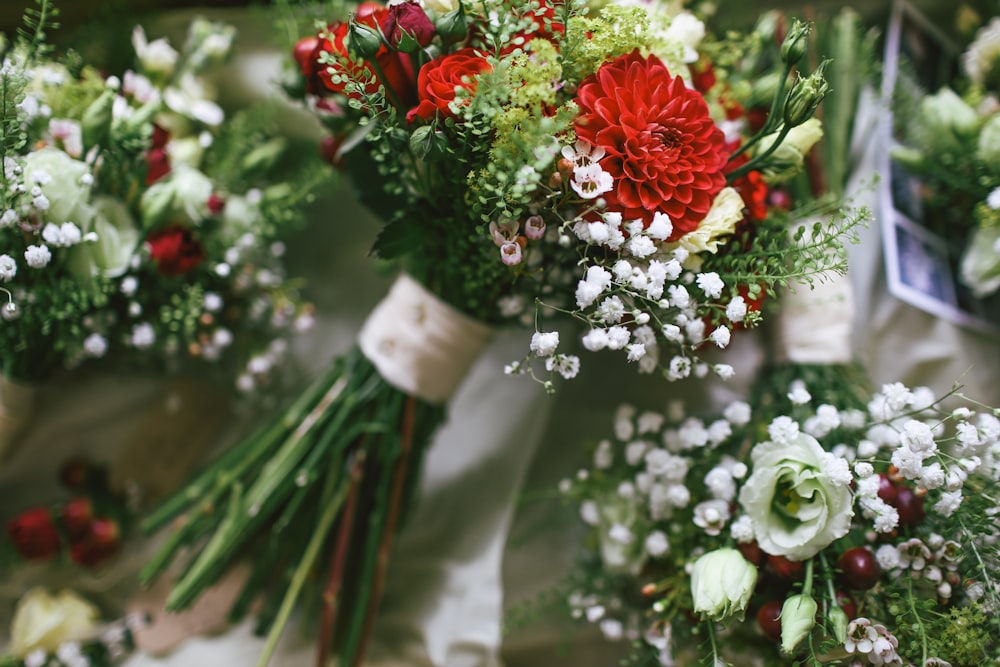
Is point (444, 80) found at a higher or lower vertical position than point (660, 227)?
higher

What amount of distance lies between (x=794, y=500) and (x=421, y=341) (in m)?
0.44

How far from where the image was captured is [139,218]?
0.84m

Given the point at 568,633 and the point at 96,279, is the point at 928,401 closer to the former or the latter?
the point at 568,633

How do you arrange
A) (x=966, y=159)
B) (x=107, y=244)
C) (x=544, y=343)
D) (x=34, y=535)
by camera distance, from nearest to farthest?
(x=544, y=343) < (x=107, y=244) < (x=966, y=159) < (x=34, y=535)

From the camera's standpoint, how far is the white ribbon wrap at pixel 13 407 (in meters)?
0.93

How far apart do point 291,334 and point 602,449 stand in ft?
1.76

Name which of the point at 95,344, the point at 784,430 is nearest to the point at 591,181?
the point at 784,430

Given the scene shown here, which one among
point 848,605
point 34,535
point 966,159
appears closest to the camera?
point 848,605

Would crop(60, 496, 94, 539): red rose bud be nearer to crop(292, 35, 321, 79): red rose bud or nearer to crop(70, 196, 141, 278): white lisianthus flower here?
crop(70, 196, 141, 278): white lisianthus flower

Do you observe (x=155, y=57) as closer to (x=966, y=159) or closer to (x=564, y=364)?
(x=564, y=364)

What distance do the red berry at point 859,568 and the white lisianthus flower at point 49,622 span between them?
975 millimetres

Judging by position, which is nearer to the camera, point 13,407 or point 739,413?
point 739,413

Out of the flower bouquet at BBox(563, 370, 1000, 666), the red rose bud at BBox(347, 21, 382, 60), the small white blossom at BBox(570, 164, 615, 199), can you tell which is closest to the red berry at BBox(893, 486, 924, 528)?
the flower bouquet at BBox(563, 370, 1000, 666)

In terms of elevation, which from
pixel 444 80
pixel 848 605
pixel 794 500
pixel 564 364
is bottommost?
pixel 848 605
